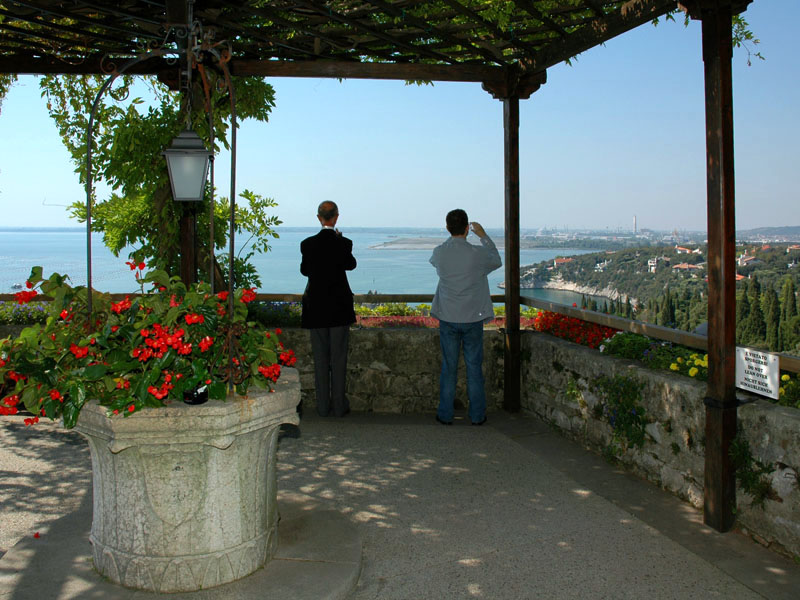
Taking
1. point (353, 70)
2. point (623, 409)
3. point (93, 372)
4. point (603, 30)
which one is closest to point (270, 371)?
point (93, 372)

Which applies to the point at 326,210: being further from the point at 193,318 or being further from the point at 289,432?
the point at 193,318

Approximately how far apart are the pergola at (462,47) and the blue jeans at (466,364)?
59cm

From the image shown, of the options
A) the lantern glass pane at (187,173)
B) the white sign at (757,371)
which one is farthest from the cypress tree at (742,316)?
the lantern glass pane at (187,173)

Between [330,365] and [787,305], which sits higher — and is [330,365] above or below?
below

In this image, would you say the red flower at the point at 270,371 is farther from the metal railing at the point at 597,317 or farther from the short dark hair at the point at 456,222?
the short dark hair at the point at 456,222

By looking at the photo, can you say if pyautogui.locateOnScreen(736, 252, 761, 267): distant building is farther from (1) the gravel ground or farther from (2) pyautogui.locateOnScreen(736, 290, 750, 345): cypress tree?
(1) the gravel ground

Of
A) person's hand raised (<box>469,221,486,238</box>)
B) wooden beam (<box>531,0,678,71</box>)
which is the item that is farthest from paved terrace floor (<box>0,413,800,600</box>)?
wooden beam (<box>531,0,678,71</box>)

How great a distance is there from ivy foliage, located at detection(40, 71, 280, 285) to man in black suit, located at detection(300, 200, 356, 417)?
115 cm

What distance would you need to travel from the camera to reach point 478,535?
4035mm

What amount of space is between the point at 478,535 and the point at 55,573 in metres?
2.12

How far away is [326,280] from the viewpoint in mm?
6438

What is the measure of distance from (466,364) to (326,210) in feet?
5.99

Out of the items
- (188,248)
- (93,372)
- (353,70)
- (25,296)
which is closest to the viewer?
(93,372)

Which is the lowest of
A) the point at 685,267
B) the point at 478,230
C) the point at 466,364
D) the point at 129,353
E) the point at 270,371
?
the point at 466,364
